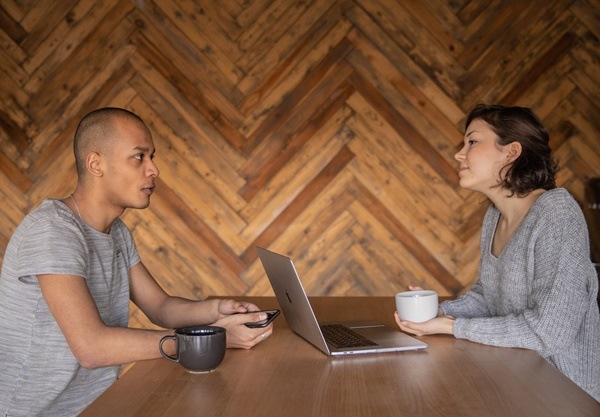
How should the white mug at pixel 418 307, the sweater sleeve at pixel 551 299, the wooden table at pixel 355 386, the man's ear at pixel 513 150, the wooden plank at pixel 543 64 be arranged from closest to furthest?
the wooden table at pixel 355 386
the sweater sleeve at pixel 551 299
the white mug at pixel 418 307
the man's ear at pixel 513 150
the wooden plank at pixel 543 64

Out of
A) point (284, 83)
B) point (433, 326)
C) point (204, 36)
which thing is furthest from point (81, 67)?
point (433, 326)

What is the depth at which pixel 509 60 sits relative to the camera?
356 centimetres

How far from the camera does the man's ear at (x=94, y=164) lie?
1.88 meters

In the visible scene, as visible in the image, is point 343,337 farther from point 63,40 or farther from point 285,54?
point 63,40

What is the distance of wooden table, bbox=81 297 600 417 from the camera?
1.16 metres

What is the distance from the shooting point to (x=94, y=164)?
1.88m

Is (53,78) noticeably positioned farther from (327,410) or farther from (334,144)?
(327,410)

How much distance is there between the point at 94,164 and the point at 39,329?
1.56 feet

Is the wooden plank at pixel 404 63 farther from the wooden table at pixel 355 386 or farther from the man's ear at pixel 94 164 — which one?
the wooden table at pixel 355 386

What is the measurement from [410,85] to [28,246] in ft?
7.91

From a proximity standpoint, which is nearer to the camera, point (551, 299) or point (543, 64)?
point (551, 299)

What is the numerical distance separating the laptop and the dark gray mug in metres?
0.21

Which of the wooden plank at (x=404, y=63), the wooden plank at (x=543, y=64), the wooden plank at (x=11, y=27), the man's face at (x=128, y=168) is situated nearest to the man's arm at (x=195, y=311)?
the man's face at (x=128, y=168)

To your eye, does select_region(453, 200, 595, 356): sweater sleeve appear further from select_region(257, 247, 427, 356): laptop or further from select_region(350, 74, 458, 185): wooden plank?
select_region(350, 74, 458, 185): wooden plank
